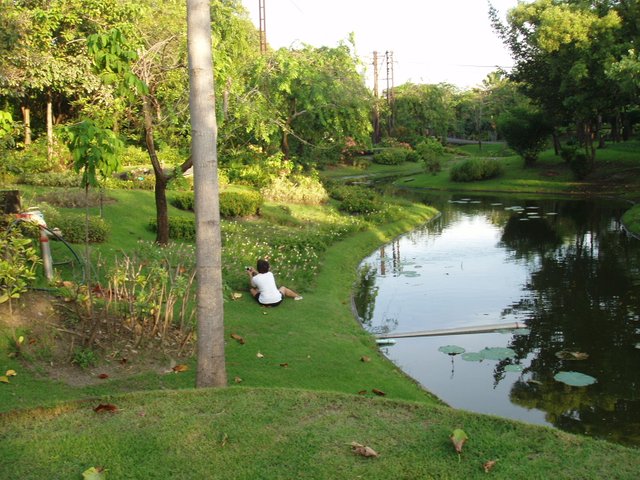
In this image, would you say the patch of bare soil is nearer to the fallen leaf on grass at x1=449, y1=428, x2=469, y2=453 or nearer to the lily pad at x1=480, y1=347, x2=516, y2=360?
the fallen leaf on grass at x1=449, y1=428, x2=469, y2=453

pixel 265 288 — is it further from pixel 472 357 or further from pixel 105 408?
pixel 105 408

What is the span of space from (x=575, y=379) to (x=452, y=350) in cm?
206

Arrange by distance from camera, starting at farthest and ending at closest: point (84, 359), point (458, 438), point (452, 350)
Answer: point (452, 350) → point (84, 359) → point (458, 438)

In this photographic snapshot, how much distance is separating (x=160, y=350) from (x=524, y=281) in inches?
390

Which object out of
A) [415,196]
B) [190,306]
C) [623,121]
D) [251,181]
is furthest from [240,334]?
[623,121]

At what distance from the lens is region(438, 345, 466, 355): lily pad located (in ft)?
34.3

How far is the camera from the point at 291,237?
17.6m

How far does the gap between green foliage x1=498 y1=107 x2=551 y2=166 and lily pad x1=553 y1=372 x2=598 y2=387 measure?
106 ft

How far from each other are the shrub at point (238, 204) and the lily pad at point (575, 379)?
1210 cm

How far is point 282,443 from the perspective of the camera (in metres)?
4.62

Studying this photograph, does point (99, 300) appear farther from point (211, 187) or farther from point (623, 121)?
point (623, 121)

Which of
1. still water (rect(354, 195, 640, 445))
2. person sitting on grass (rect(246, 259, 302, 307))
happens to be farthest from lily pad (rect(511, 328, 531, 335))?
person sitting on grass (rect(246, 259, 302, 307))

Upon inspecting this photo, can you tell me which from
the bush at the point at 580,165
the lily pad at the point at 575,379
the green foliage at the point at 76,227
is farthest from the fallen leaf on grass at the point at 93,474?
the bush at the point at 580,165

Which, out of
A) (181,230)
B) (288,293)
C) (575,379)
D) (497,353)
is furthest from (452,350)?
(181,230)
